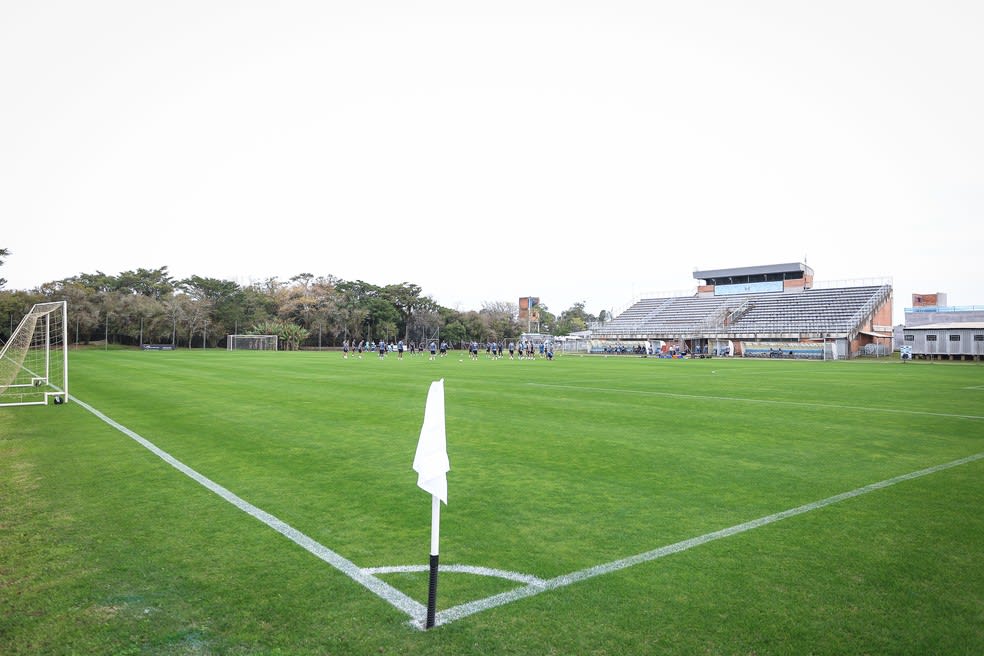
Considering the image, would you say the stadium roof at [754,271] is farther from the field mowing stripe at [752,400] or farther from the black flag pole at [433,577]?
the black flag pole at [433,577]

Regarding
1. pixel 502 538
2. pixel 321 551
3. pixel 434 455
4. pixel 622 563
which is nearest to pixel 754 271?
pixel 502 538

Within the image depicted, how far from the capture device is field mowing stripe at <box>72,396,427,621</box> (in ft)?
12.7

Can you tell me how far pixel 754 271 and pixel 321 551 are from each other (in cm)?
8443

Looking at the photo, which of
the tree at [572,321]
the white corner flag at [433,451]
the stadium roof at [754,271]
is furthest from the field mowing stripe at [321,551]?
the tree at [572,321]

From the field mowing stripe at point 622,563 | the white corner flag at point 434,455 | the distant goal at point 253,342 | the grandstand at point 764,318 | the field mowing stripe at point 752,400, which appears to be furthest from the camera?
the distant goal at point 253,342

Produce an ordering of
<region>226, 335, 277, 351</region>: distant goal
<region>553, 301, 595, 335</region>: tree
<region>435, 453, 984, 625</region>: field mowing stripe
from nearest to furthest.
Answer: <region>435, 453, 984, 625</region>: field mowing stripe, <region>226, 335, 277, 351</region>: distant goal, <region>553, 301, 595, 335</region>: tree

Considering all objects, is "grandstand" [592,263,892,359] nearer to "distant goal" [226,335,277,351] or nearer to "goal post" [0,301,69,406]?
"distant goal" [226,335,277,351]

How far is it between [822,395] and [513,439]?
507 inches

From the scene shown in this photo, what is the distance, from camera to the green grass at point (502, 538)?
350 centimetres

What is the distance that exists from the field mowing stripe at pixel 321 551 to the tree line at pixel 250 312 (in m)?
77.3

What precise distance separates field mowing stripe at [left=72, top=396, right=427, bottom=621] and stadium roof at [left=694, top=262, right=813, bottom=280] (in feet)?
267

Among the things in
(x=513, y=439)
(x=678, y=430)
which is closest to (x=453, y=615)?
(x=513, y=439)

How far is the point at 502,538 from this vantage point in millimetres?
5121

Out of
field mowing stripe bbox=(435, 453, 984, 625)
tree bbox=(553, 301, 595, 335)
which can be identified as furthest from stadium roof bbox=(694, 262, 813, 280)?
field mowing stripe bbox=(435, 453, 984, 625)
